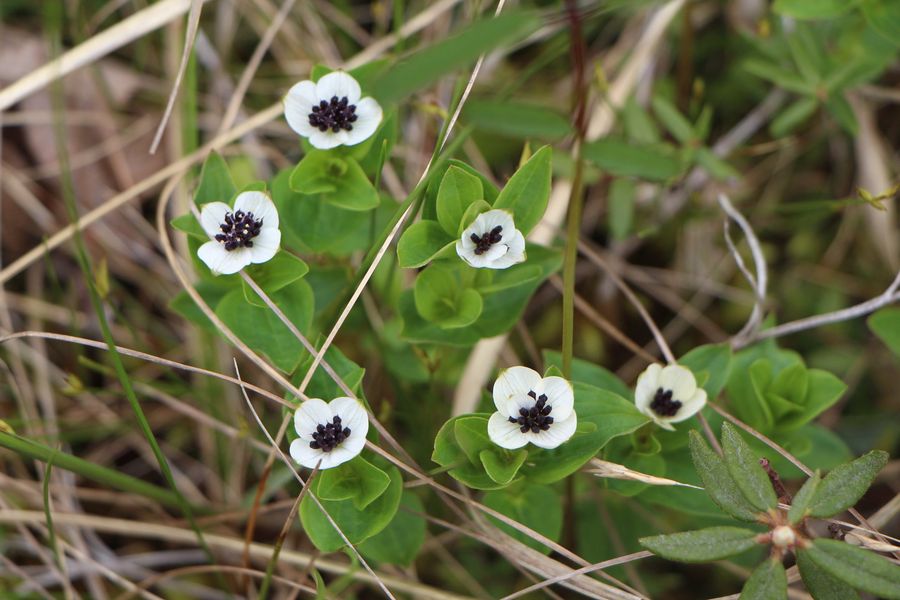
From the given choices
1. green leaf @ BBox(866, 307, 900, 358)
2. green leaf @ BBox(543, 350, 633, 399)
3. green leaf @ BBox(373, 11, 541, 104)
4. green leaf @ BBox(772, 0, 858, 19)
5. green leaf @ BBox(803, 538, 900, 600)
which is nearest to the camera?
green leaf @ BBox(373, 11, 541, 104)

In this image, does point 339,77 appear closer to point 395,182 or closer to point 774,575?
point 395,182

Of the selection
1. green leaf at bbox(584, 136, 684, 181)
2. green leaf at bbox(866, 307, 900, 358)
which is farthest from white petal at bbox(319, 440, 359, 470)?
green leaf at bbox(866, 307, 900, 358)

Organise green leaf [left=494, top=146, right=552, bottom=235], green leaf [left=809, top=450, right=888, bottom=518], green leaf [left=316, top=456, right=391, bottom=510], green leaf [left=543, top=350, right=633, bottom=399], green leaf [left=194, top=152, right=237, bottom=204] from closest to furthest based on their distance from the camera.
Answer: green leaf [left=809, top=450, right=888, bottom=518]
green leaf [left=316, top=456, right=391, bottom=510]
green leaf [left=494, top=146, right=552, bottom=235]
green leaf [left=194, top=152, right=237, bottom=204]
green leaf [left=543, top=350, right=633, bottom=399]

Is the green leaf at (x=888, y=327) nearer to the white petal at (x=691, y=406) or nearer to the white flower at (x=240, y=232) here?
the white petal at (x=691, y=406)

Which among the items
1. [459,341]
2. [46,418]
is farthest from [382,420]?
[46,418]

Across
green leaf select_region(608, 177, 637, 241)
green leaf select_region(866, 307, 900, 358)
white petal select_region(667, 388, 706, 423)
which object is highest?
green leaf select_region(608, 177, 637, 241)

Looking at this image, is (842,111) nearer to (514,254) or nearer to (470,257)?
(514,254)

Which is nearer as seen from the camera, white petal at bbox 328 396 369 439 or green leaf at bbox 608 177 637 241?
white petal at bbox 328 396 369 439

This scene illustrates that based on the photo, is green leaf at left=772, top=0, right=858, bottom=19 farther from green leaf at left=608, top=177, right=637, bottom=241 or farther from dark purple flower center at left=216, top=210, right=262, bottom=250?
dark purple flower center at left=216, top=210, right=262, bottom=250
